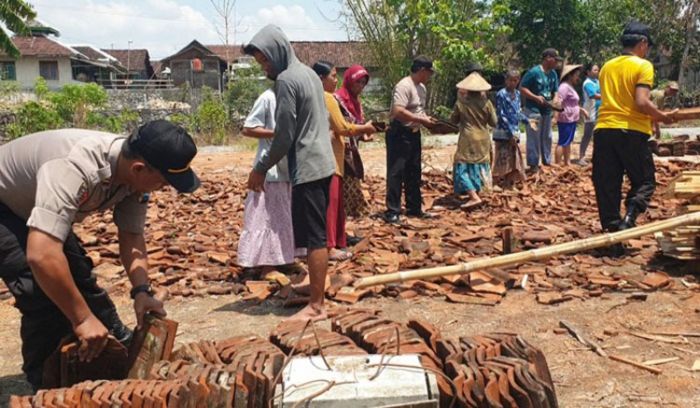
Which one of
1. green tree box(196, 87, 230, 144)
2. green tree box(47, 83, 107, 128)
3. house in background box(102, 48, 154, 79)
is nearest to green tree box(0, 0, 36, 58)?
green tree box(47, 83, 107, 128)

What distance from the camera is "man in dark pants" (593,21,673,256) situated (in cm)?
575

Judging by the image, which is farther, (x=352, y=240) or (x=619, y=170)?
(x=352, y=240)

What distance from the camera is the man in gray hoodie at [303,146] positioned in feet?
14.0

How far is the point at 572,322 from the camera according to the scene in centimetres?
439

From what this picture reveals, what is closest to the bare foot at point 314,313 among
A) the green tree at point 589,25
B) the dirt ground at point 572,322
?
the dirt ground at point 572,322

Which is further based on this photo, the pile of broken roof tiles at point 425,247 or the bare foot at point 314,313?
the pile of broken roof tiles at point 425,247

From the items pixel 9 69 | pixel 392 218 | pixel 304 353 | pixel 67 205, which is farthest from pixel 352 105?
pixel 9 69

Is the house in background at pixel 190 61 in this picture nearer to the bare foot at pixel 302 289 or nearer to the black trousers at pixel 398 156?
the black trousers at pixel 398 156

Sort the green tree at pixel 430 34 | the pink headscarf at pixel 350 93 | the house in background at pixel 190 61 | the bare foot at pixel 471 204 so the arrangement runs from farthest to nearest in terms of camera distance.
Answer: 1. the house in background at pixel 190 61
2. the green tree at pixel 430 34
3. the bare foot at pixel 471 204
4. the pink headscarf at pixel 350 93

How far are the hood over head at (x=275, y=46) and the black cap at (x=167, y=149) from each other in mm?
1529

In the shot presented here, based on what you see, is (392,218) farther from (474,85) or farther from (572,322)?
(572,322)

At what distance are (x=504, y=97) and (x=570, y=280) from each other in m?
4.73

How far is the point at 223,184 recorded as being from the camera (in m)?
10.2

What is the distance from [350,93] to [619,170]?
9.62ft
